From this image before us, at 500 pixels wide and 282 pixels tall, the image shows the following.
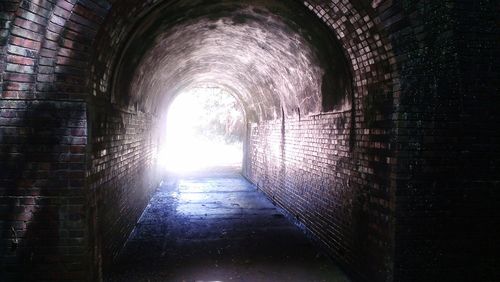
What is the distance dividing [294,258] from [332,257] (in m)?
0.61

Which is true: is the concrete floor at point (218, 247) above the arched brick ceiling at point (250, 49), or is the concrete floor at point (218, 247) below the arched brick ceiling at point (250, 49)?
below

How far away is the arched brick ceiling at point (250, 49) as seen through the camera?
596cm

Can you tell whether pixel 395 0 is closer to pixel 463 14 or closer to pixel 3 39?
pixel 463 14

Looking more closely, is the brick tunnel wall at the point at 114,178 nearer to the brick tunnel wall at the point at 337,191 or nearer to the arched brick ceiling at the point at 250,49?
the arched brick ceiling at the point at 250,49

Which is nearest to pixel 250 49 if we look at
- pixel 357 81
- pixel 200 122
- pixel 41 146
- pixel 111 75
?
pixel 357 81

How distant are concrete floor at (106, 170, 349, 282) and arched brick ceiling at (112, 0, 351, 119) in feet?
8.32

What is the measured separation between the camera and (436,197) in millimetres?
4215

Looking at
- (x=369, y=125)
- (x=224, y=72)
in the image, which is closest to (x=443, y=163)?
(x=369, y=125)

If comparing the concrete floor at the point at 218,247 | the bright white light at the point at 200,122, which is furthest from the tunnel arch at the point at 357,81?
the bright white light at the point at 200,122

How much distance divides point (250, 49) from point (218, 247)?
15.1 ft

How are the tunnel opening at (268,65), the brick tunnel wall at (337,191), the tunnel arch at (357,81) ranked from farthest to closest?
the tunnel opening at (268,65)
the brick tunnel wall at (337,191)
the tunnel arch at (357,81)

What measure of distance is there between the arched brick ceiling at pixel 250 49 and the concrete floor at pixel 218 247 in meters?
2.53

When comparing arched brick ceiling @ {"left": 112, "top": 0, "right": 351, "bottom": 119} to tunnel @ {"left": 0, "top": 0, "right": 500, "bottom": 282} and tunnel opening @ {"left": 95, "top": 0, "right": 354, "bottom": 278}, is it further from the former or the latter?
tunnel @ {"left": 0, "top": 0, "right": 500, "bottom": 282}

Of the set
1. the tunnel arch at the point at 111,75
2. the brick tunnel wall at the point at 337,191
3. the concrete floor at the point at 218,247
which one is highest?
the tunnel arch at the point at 111,75
